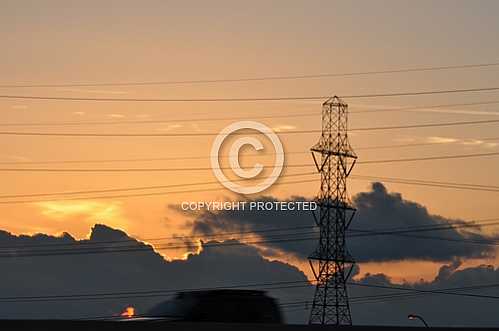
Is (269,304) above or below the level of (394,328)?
above

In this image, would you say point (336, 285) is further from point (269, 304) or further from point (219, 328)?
point (219, 328)

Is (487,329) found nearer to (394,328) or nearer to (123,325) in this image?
(394,328)

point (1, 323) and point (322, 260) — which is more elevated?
point (322, 260)

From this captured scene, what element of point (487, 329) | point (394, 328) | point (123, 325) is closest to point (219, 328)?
point (123, 325)

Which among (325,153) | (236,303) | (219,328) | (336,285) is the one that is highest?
(325,153)

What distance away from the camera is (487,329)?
71.2 ft

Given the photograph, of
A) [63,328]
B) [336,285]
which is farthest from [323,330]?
[336,285]

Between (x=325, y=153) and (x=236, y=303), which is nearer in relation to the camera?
(x=236, y=303)

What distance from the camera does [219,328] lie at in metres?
19.7

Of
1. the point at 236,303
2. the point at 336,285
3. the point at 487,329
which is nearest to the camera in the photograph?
the point at 487,329

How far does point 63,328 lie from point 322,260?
42.8 meters

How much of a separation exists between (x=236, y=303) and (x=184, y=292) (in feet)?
5.14

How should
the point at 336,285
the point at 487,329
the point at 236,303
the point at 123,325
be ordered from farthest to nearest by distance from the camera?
the point at 336,285 → the point at 236,303 → the point at 487,329 → the point at 123,325

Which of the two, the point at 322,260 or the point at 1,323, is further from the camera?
Answer: the point at 322,260
